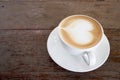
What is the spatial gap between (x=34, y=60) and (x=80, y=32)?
0.49 feet

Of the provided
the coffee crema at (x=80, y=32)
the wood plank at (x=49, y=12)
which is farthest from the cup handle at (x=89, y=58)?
the wood plank at (x=49, y=12)

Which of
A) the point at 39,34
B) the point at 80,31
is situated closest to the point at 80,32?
the point at 80,31

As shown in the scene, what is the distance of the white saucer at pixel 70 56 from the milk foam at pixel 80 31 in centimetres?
4

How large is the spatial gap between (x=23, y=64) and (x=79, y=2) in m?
0.31

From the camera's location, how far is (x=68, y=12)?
694mm

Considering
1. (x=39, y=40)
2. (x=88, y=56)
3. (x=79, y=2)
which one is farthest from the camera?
(x=79, y=2)

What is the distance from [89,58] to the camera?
509 mm

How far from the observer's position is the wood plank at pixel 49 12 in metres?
0.66

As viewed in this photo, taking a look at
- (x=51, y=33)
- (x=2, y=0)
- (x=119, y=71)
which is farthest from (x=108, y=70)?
(x=2, y=0)

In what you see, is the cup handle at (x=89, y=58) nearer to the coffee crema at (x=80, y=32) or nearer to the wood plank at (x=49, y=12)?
the coffee crema at (x=80, y=32)

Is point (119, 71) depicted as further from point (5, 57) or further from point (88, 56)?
point (5, 57)

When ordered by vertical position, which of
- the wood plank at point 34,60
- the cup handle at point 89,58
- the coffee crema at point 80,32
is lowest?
the wood plank at point 34,60

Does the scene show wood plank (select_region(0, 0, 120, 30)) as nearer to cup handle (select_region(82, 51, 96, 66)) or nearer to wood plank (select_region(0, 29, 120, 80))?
wood plank (select_region(0, 29, 120, 80))

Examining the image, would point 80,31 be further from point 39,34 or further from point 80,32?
point 39,34
